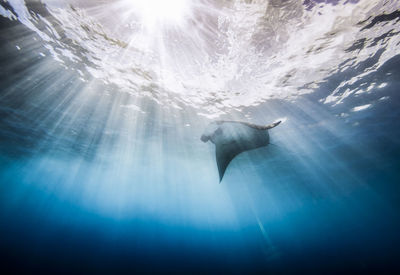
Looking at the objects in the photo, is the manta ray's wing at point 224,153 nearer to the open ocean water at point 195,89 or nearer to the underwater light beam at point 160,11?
the open ocean water at point 195,89

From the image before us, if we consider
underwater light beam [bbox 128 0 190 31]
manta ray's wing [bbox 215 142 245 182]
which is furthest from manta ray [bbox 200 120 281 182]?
underwater light beam [bbox 128 0 190 31]

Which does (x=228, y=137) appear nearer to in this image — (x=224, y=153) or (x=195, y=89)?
(x=224, y=153)

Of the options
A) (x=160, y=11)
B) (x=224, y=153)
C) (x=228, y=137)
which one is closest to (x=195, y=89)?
(x=160, y=11)

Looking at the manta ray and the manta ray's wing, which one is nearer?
the manta ray

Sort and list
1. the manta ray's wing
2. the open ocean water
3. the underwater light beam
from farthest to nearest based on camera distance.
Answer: the manta ray's wing
the open ocean water
the underwater light beam

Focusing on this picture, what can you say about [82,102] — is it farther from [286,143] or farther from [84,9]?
[286,143]

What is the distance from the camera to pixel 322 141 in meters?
16.4

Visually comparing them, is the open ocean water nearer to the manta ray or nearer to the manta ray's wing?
the manta ray

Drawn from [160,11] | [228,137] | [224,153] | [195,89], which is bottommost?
[224,153]

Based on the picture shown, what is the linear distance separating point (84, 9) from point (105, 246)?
112 ft

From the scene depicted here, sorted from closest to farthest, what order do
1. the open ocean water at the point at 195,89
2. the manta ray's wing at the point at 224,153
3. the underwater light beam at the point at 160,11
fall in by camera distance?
the underwater light beam at the point at 160,11 < the open ocean water at the point at 195,89 < the manta ray's wing at the point at 224,153

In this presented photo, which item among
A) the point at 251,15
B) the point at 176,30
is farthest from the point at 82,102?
the point at 251,15

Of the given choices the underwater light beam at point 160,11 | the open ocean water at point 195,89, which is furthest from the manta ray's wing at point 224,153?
the underwater light beam at point 160,11

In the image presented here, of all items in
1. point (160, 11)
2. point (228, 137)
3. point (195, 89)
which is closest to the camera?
point (160, 11)
